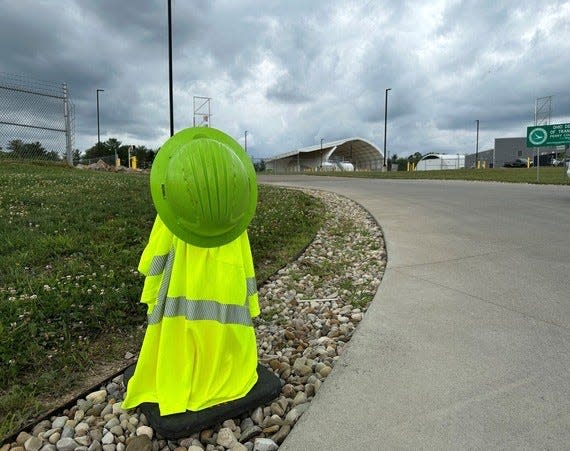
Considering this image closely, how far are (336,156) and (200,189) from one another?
79.7 metres

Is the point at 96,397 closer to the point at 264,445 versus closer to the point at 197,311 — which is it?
the point at 197,311

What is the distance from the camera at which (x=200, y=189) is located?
1.90 m

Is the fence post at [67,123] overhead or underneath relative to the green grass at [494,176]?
overhead

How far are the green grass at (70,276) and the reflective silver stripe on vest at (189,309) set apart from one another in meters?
0.95

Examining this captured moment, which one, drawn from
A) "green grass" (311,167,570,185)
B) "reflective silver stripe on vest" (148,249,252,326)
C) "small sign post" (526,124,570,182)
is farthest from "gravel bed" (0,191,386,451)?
"small sign post" (526,124,570,182)

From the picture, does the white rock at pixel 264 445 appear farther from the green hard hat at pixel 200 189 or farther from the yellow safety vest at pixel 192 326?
the green hard hat at pixel 200 189

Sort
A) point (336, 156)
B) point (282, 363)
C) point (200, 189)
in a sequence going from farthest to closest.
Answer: point (336, 156) < point (282, 363) < point (200, 189)

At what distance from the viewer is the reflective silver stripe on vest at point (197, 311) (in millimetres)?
2174

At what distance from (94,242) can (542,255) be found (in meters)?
5.57

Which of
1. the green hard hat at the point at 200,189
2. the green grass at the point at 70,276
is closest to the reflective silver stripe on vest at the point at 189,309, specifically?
the green hard hat at the point at 200,189

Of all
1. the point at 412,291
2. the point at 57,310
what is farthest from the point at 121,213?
the point at 412,291

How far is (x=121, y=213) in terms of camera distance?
21.9 ft

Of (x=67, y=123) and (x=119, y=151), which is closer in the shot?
(x=67, y=123)

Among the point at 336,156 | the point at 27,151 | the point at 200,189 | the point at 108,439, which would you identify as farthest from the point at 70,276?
the point at 336,156
